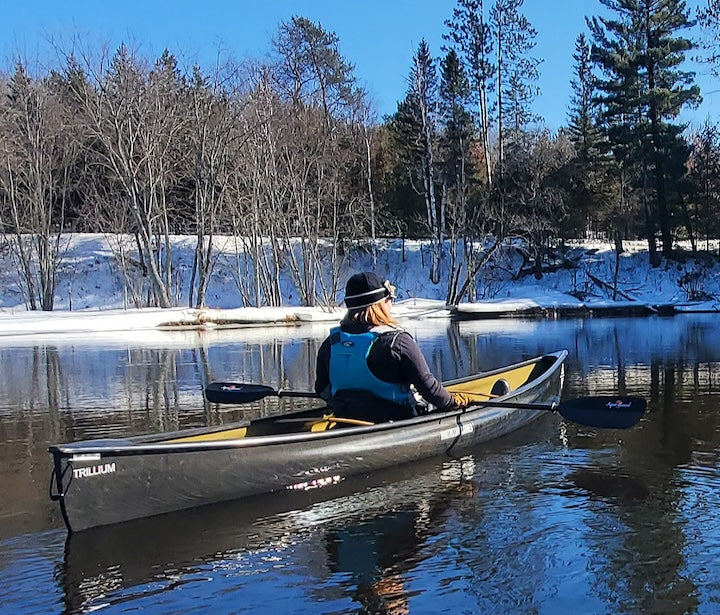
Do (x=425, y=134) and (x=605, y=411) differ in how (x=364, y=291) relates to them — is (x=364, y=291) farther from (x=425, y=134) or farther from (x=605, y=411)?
(x=425, y=134)

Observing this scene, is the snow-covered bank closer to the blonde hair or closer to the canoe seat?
the canoe seat

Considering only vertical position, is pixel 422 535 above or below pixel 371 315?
below

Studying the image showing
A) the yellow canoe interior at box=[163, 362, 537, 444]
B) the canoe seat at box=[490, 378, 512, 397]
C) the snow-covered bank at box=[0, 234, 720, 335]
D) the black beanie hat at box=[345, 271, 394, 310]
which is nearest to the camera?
the black beanie hat at box=[345, 271, 394, 310]

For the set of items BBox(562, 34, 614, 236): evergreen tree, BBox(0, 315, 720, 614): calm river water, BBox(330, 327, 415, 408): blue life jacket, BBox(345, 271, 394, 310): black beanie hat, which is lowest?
BBox(0, 315, 720, 614): calm river water

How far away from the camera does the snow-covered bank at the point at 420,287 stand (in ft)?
93.6

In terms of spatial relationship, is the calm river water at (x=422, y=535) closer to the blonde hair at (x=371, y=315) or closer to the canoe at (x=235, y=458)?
the canoe at (x=235, y=458)

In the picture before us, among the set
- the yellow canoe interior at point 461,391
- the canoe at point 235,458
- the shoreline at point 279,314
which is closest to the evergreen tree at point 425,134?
the shoreline at point 279,314

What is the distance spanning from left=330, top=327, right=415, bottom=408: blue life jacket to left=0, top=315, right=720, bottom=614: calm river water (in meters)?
0.71

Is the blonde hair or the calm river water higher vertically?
the blonde hair

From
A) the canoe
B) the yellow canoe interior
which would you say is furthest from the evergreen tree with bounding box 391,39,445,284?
the canoe

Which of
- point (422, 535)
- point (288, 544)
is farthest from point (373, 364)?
point (288, 544)

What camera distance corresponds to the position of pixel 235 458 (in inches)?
218

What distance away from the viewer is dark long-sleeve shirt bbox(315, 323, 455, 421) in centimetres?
591

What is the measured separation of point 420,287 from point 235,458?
32751 mm
